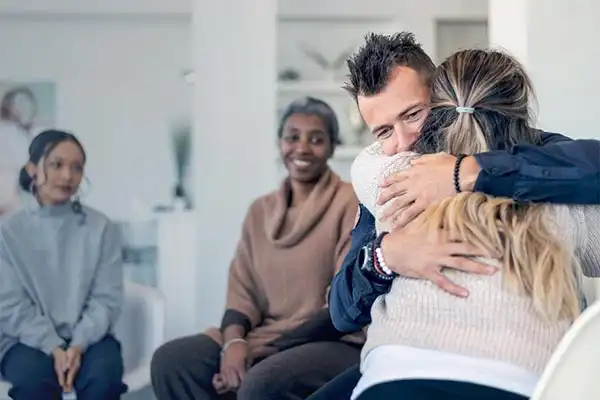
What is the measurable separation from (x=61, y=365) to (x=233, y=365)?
2.01 ft

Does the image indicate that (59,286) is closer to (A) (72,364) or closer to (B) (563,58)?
(A) (72,364)

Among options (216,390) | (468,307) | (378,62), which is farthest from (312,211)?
(468,307)

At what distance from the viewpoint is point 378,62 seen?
4.93ft

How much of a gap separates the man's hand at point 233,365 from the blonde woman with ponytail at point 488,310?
48.4 inches

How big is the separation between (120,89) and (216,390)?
43.2 inches

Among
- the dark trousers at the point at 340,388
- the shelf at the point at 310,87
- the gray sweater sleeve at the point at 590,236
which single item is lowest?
the dark trousers at the point at 340,388

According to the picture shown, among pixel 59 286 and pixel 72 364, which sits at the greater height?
pixel 59 286

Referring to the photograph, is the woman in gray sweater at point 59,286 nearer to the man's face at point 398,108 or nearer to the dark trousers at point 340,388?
the dark trousers at point 340,388

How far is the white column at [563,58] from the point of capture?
227 centimetres

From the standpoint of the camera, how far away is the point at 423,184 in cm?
120

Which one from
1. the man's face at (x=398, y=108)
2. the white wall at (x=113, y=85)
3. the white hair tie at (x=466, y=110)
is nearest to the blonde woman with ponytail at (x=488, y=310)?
the white hair tie at (x=466, y=110)

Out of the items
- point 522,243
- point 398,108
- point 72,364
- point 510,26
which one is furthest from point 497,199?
point 72,364

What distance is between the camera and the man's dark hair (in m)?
1.50

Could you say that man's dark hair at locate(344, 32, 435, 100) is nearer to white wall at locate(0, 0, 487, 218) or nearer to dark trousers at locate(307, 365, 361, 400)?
dark trousers at locate(307, 365, 361, 400)
